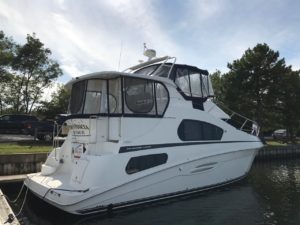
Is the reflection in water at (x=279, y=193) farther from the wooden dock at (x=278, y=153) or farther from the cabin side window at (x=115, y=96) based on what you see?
the wooden dock at (x=278, y=153)

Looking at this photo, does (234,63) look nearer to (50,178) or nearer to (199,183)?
(199,183)

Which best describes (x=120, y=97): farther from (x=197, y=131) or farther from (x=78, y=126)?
(x=197, y=131)

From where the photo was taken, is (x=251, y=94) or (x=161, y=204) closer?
(x=161, y=204)

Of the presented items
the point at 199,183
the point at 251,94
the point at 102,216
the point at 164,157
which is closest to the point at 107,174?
the point at 102,216

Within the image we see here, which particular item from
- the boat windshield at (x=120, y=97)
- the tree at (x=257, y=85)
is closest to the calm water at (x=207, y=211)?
the boat windshield at (x=120, y=97)

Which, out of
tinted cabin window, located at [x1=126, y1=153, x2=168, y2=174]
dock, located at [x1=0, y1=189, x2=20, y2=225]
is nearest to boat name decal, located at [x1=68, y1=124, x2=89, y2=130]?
tinted cabin window, located at [x1=126, y1=153, x2=168, y2=174]

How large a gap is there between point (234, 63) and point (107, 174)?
26.7 metres

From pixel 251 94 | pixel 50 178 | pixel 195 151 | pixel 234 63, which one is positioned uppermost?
pixel 234 63

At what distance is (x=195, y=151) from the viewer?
11.7m

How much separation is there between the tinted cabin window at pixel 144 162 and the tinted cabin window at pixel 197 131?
1.15 meters

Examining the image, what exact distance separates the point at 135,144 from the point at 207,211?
2876 millimetres

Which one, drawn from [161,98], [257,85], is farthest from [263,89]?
[161,98]

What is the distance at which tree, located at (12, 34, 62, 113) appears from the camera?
106ft

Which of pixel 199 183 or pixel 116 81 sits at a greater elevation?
pixel 116 81
